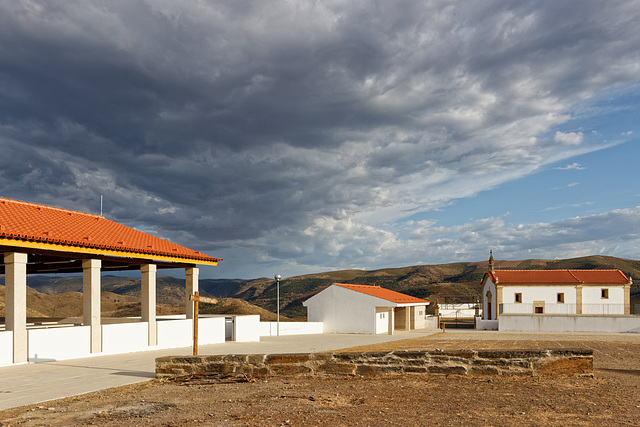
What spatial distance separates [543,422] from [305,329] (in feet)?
109

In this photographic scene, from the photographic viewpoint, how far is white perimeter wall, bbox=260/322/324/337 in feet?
120

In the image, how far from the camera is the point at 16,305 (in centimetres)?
1684

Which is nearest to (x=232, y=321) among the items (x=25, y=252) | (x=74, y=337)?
(x=74, y=337)

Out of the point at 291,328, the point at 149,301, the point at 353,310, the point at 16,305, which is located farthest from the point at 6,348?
the point at 353,310

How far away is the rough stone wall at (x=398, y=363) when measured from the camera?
12.0 meters

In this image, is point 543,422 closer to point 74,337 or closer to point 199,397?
point 199,397

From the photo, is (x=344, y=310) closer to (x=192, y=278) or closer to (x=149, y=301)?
(x=192, y=278)

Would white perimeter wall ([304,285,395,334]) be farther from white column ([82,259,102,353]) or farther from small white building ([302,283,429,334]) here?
white column ([82,259,102,353])

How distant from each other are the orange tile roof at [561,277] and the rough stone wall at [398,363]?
44922 mm

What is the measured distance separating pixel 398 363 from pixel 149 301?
13.1 meters

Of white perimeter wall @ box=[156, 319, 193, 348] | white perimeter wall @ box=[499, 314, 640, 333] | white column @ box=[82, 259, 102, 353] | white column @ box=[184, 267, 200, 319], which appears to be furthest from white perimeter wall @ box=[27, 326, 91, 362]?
white perimeter wall @ box=[499, 314, 640, 333]

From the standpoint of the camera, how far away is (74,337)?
18.8 meters

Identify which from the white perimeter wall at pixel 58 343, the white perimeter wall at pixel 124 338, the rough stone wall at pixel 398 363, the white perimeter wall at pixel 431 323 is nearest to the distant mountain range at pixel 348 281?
the white perimeter wall at pixel 431 323

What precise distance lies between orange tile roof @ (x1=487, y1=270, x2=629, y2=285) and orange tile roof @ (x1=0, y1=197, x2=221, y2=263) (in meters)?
39.1
